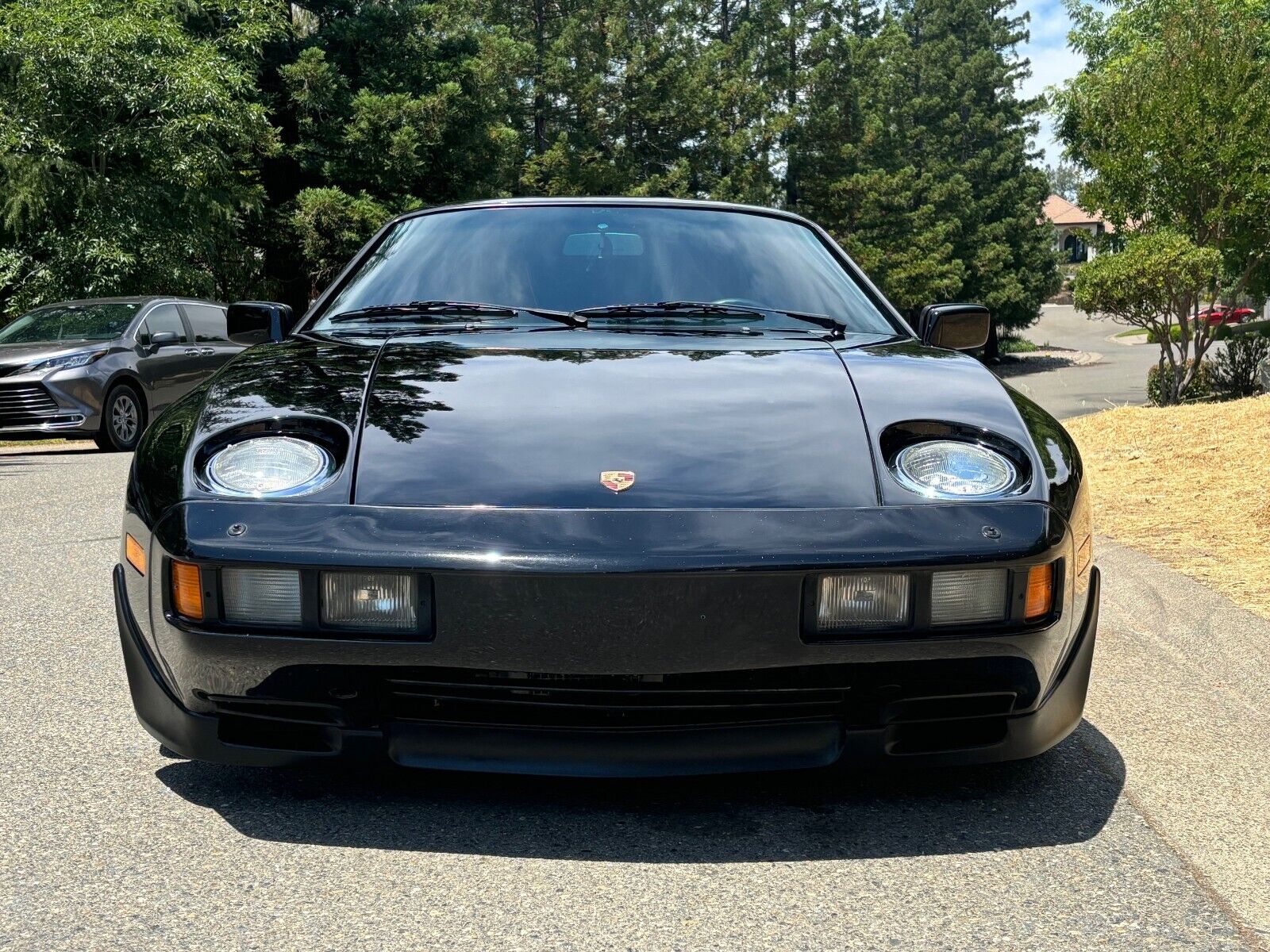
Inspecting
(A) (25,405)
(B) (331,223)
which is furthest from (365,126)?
(A) (25,405)

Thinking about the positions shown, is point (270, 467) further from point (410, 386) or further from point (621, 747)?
point (621, 747)

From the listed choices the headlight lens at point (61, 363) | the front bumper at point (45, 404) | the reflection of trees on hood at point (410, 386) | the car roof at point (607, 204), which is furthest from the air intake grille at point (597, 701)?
the headlight lens at point (61, 363)

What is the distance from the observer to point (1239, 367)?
63.6 ft

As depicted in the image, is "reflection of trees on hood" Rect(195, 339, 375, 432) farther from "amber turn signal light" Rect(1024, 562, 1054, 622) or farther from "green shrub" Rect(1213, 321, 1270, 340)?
"green shrub" Rect(1213, 321, 1270, 340)

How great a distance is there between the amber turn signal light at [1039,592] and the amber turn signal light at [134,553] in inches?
68.6

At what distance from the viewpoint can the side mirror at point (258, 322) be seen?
12.8ft

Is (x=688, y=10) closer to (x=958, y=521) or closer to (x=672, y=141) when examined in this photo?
(x=672, y=141)

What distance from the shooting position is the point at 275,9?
80.0 ft

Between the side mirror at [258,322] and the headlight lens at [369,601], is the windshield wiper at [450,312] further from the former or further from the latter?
the headlight lens at [369,601]

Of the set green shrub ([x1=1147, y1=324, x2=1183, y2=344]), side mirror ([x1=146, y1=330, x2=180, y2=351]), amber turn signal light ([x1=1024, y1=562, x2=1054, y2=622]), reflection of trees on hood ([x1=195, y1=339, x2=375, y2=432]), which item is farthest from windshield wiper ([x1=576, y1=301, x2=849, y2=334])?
green shrub ([x1=1147, y1=324, x2=1183, y2=344])

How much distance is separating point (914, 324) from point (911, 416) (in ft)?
5.54

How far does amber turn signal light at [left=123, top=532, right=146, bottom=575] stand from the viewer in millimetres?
2664

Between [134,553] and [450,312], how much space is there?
1.15 m

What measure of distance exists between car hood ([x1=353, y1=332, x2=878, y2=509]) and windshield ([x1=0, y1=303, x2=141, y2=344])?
11201 mm
